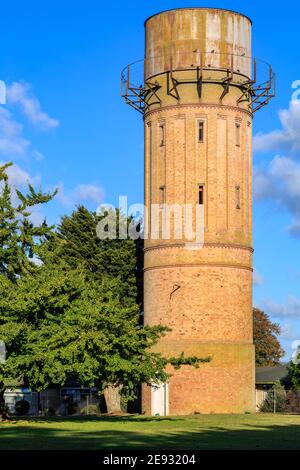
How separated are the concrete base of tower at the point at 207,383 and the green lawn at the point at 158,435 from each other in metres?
9.40

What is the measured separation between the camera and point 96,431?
121 feet

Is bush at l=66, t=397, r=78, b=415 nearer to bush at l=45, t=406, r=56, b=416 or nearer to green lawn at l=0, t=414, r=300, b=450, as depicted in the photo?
bush at l=45, t=406, r=56, b=416

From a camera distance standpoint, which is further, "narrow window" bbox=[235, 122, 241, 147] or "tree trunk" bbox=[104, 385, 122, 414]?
"tree trunk" bbox=[104, 385, 122, 414]

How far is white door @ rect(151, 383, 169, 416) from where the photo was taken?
55.7 m

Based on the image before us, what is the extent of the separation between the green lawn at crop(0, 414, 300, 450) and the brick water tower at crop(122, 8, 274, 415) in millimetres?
10285

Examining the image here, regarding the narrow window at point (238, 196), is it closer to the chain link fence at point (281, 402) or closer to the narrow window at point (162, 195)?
the narrow window at point (162, 195)

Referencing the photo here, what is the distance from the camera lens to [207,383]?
55094 mm

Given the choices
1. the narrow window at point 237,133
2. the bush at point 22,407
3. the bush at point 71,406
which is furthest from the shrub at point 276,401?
the narrow window at point 237,133

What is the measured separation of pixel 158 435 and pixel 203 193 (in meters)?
25.1

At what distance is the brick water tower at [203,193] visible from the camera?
182ft

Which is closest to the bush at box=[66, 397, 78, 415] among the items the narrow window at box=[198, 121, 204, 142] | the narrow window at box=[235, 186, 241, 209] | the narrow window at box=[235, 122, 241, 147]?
the narrow window at box=[235, 186, 241, 209]

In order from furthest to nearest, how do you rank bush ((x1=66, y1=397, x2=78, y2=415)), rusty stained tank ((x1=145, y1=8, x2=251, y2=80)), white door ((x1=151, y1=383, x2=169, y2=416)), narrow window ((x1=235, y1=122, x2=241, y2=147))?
bush ((x1=66, y1=397, x2=78, y2=415))
narrow window ((x1=235, y1=122, x2=241, y2=147))
rusty stained tank ((x1=145, y1=8, x2=251, y2=80))
white door ((x1=151, y1=383, x2=169, y2=416))

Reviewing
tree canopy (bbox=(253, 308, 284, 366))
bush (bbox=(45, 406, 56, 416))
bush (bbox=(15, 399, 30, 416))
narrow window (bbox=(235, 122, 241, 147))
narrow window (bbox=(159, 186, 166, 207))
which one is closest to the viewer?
narrow window (bbox=(159, 186, 166, 207))
